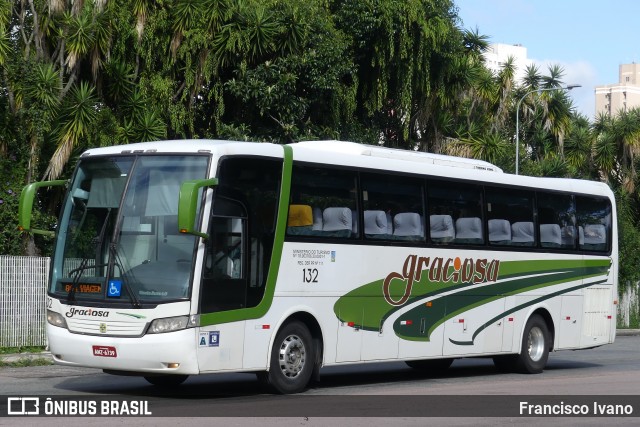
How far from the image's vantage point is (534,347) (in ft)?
66.4

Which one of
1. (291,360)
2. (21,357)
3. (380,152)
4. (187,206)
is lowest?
(21,357)

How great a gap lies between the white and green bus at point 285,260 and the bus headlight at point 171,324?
0.7 inches

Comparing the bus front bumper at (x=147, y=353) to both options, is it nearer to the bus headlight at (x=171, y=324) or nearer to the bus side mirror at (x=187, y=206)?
the bus headlight at (x=171, y=324)

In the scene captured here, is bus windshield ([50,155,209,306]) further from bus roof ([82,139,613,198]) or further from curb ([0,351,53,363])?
curb ([0,351,53,363])

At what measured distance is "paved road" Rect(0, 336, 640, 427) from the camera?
12.2 metres

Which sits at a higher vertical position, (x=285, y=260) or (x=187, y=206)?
(x=187, y=206)

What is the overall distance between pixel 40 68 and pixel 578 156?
88.3 feet

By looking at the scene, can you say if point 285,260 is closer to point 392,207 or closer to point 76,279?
point 392,207

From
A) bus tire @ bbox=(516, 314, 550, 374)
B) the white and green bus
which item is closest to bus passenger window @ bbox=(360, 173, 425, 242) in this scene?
the white and green bus

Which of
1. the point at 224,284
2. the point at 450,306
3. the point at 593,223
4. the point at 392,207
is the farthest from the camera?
the point at 593,223

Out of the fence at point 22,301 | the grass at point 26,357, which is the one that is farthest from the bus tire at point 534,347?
the fence at point 22,301

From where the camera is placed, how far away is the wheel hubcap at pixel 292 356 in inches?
580

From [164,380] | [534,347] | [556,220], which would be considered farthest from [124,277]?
[556,220]

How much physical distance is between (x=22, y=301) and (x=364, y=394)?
32.0 feet
